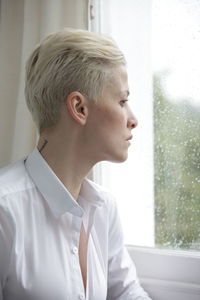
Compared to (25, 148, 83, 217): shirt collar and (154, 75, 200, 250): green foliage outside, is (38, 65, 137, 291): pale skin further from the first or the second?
(154, 75, 200, 250): green foliage outside

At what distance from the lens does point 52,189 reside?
1097mm

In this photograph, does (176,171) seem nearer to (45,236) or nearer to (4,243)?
(45,236)

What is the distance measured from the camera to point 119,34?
1560 millimetres

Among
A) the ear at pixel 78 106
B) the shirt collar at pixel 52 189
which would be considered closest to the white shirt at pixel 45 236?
the shirt collar at pixel 52 189

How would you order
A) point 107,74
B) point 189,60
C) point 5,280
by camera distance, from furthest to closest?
1. point 189,60
2. point 107,74
3. point 5,280

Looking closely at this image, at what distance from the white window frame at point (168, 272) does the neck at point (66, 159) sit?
484mm

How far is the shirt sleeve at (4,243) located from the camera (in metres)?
0.98

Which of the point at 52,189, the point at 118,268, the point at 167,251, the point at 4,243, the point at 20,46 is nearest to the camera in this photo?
the point at 4,243

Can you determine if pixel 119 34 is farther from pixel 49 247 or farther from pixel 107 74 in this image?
pixel 49 247

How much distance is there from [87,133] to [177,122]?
1.59 feet

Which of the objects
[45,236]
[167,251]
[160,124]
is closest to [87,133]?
[45,236]

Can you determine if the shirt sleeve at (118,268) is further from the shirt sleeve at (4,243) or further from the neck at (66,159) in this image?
the shirt sleeve at (4,243)

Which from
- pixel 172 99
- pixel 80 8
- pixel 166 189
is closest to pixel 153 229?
pixel 166 189

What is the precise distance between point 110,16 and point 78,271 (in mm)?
967
